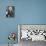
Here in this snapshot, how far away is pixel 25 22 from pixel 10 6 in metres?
0.51

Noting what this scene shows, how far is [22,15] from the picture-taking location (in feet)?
10.8

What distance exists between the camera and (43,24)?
3271 millimetres

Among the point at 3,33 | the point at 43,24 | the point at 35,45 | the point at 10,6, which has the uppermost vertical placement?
the point at 10,6

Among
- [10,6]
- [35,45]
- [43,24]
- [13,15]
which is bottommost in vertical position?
[35,45]

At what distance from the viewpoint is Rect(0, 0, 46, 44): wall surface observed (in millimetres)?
3268

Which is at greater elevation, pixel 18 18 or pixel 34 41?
pixel 18 18

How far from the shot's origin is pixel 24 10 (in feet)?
10.8

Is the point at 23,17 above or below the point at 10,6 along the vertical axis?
below

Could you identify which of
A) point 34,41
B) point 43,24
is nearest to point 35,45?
point 34,41

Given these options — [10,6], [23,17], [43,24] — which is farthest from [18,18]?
[43,24]

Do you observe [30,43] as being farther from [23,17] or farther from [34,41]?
[23,17]

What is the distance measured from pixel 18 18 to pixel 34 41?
2.13 ft

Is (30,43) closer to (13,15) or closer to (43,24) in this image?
(43,24)

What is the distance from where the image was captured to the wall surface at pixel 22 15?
3.27 m
